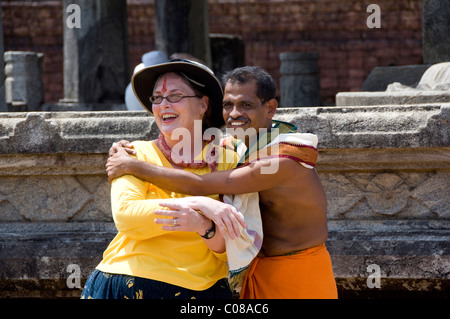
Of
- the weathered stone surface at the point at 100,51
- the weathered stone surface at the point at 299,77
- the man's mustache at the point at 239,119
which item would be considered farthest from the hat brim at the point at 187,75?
the weathered stone surface at the point at 299,77

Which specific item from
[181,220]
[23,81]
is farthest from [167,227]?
[23,81]

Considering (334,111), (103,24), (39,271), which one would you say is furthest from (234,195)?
(103,24)

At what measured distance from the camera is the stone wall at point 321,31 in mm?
15516

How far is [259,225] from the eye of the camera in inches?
102

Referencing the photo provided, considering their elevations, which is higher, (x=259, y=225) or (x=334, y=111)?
(x=334, y=111)

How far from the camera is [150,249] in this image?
2.51m

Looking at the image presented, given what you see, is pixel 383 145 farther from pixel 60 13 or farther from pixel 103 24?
pixel 60 13

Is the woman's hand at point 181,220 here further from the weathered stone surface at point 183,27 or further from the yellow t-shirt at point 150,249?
the weathered stone surface at point 183,27

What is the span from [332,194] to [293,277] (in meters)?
0.96

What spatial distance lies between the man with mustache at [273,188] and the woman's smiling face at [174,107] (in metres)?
0.13

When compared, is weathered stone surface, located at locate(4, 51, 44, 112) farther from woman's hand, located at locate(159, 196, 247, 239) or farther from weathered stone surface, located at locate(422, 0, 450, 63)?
woman's hand, located at locate(159, 196, 247, 239)

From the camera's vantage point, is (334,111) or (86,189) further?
(86,189)
